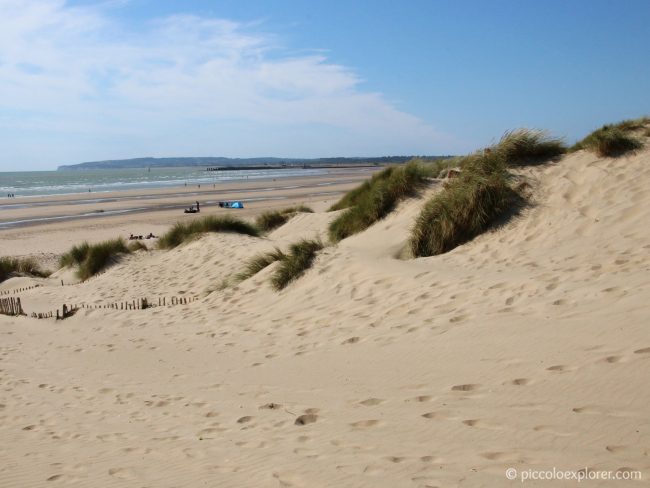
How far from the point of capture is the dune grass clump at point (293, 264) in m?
10.1

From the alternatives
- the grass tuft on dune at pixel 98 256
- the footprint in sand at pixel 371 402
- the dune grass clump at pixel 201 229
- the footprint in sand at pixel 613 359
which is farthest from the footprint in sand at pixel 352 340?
the grass tuft on dune at pixel 98 256

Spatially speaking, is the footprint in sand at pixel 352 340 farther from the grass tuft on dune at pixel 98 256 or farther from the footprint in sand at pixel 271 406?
the grass tuft on dune at pixel 98 256

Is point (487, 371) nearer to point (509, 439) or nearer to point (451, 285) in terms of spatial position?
point (509, 439)

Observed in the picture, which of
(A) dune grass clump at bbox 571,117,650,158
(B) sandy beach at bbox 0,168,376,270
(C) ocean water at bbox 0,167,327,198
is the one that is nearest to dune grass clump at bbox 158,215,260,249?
(B) sandy beach at bbox 0,168,376,270

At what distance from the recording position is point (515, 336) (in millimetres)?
5484

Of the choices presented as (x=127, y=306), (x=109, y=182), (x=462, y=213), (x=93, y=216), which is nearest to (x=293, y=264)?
(x=462, y=213)

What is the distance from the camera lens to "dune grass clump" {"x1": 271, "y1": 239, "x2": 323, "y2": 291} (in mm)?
10070

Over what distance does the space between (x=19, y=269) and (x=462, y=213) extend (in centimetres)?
1541

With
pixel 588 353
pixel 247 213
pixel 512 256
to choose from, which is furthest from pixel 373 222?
pixel 247 213

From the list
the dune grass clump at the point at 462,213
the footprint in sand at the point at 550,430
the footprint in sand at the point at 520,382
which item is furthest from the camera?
the dune grass clump at the point at 462,213

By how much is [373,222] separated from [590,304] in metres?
7.78

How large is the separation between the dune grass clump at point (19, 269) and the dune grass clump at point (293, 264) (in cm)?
1201

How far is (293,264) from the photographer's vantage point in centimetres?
1024

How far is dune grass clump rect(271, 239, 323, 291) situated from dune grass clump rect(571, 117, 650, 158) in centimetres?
535
